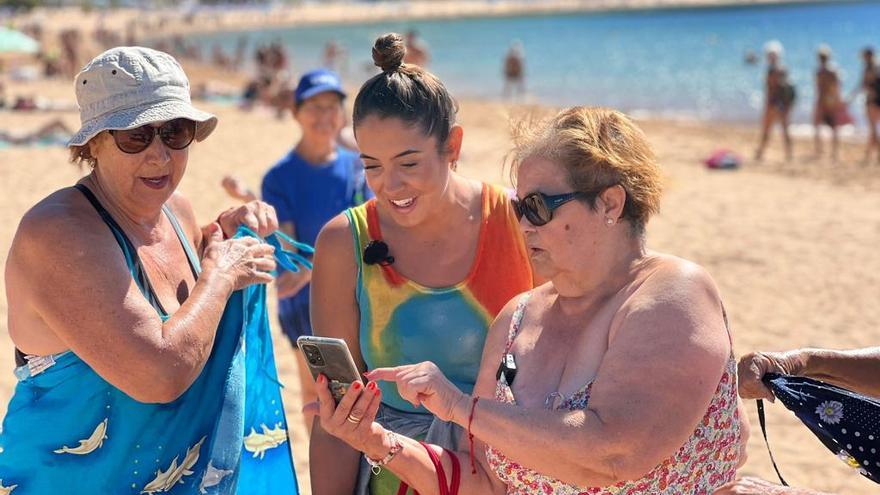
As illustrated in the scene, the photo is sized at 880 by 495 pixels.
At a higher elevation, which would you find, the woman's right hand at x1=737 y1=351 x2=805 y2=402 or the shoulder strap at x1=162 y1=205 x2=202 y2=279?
the shoulder strap at x1=162 y1=205 x2=202 y2=279

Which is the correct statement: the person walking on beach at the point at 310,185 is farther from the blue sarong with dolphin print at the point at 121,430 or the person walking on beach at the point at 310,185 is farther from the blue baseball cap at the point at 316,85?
the blue sarong with dolphin print at the point at 121,430

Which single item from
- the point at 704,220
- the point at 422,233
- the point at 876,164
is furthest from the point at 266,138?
the point at 422,233

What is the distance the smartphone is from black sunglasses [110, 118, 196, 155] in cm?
72

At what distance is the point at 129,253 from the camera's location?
2422 mm

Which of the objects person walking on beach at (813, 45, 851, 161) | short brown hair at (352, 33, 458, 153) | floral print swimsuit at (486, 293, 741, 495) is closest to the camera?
floral print swimsuit at (486, 293, 741, 495)

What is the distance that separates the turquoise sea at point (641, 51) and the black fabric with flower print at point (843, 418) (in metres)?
5.92

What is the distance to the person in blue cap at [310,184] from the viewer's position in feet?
14.9

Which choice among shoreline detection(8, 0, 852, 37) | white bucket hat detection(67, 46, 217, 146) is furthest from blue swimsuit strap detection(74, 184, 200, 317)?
shoreline detection(8, 0, 852, 37)

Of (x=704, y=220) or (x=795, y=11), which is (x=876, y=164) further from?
(x=795, y=11)

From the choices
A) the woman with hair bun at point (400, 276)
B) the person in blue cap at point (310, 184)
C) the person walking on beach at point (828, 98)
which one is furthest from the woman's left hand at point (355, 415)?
the person walking on beach at point (828, 98)

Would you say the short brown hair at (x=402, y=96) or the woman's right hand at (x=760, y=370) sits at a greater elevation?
the short brown hair at (x=402, y=96)

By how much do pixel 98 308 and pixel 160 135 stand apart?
52 centimetres

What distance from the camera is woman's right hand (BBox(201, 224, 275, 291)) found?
257 cm

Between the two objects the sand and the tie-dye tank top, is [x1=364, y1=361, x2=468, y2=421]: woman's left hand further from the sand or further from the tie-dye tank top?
the sand
